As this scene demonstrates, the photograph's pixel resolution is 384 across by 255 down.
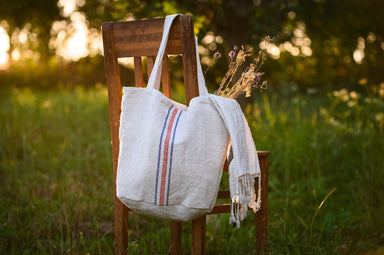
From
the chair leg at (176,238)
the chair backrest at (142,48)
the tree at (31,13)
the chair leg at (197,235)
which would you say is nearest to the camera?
the chair backrest at (142,48)

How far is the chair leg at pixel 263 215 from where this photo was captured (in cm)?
169

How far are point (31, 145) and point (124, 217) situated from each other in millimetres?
2983

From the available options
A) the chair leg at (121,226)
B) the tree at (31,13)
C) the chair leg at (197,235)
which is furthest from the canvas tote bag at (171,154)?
the tree at (31,13)

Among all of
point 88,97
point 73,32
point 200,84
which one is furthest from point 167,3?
point 73,32

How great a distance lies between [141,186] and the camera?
1.33 meters

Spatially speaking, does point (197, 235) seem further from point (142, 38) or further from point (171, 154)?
point (142, 38)

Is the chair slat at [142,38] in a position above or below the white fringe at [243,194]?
above

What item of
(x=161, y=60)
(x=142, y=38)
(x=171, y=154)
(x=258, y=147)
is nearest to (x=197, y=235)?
(x=171, y=154)

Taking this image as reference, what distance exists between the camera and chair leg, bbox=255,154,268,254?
1686mm

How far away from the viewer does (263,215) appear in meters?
1.72

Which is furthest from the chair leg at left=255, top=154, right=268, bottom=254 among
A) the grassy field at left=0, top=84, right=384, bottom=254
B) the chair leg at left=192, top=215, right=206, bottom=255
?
the chair leg at left=192, top=215, right=206, bottom=255

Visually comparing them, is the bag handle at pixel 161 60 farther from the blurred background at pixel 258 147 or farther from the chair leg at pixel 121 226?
the chair leg at pixel 121 226

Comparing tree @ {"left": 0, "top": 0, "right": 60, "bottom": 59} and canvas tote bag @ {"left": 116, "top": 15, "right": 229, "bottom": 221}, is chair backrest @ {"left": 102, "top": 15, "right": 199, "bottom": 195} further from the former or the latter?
tree @ {"left": 0, "top": 0, "right": 60, "bottom": 59}

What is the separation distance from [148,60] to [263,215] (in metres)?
0.96
